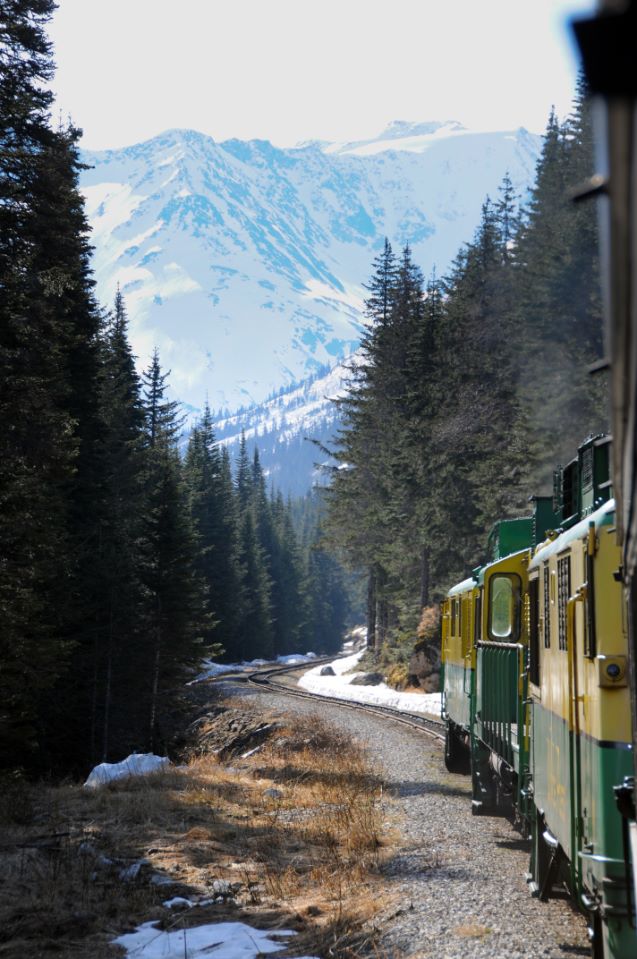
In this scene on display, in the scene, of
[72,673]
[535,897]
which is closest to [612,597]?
[535,897]

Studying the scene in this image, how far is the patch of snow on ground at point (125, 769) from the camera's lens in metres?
17.0

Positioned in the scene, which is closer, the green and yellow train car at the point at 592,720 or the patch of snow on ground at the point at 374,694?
the green and yellow train car at the point at 592,720

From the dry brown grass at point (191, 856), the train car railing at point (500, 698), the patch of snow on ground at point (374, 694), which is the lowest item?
the patch of snow on ground at point (374, 694)

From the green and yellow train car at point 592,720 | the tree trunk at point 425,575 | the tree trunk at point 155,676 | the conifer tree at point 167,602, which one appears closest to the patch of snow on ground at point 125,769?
the tree trunk at point 155,676

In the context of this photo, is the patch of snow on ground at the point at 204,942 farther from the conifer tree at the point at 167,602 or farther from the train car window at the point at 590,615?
the conifer tree at the point at 167,602

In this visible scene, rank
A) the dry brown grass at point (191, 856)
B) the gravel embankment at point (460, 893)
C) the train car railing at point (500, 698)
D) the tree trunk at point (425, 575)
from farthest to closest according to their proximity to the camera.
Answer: the tree trunk at point (425, 575), the train car railing at point (500, 698), the dry brown grass at point (191, 856), the gravel embankment at point (460, 893)

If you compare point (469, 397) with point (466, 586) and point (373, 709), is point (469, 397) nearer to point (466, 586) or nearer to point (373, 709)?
point (373, 709)

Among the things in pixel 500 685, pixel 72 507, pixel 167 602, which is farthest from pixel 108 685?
pixel 500 685

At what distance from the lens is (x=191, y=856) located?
1086 centimetres

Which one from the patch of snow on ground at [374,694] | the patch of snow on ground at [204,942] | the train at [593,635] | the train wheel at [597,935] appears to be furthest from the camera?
the patch of snow on ground at [374,694]

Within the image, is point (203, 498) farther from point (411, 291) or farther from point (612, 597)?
point (612, 597)

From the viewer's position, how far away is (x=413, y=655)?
35750 mm

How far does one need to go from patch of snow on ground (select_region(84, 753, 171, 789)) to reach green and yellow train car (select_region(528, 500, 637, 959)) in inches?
461

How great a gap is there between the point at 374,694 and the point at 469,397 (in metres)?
12.6
